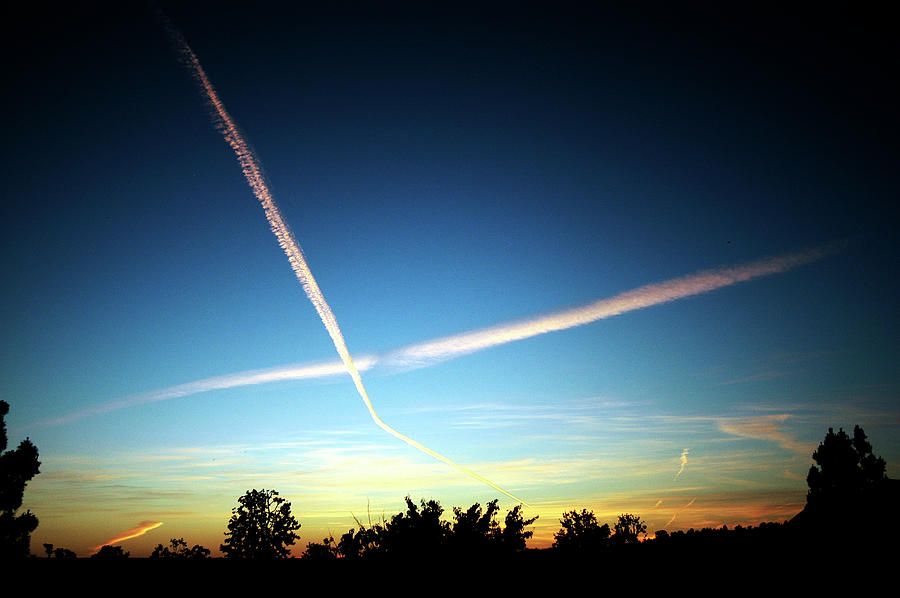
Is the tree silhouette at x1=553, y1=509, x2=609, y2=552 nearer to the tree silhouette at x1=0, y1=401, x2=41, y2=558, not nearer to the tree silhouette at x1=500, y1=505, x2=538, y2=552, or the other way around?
the tree silhouette at x1=500, y1=505, x2=538, y2=552

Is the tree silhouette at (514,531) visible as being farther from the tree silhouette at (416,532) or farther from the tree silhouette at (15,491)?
the tree silhouette at (15,491)

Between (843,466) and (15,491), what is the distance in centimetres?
7032

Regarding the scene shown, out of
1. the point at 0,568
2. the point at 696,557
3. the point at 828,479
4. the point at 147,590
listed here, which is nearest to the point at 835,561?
the point at 696,557

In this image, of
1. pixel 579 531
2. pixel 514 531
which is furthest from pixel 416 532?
pixel 579 531

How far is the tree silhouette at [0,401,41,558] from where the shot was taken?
80.0 ft

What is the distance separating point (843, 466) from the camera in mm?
47219

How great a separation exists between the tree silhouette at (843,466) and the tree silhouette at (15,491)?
64369mm

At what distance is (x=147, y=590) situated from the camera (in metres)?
11.3

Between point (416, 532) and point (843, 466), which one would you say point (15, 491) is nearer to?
point (416, 532)

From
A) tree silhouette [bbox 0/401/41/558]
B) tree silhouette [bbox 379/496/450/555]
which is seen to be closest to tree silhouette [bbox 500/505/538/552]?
tree silhouette [bbox 379/496/450/555]

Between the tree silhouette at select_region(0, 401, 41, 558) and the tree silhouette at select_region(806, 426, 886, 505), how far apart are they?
6437cm

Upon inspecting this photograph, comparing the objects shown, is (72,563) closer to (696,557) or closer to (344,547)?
(696,557)

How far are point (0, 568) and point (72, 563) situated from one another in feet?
4.82

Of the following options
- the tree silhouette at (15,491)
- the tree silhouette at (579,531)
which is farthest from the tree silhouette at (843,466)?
the tree silhouette at (15,491)
